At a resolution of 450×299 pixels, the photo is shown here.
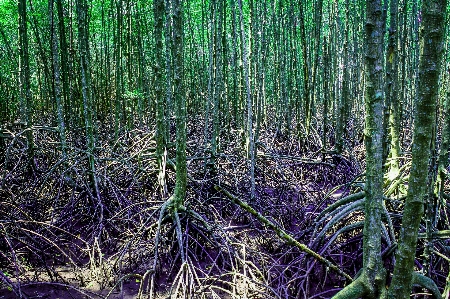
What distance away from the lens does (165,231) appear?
3.72 m

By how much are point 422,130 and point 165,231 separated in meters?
2.79

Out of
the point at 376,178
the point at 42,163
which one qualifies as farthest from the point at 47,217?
the point at 376,178

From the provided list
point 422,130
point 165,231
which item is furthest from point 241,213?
point 422,130

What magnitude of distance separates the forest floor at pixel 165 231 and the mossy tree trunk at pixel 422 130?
1.09 metres

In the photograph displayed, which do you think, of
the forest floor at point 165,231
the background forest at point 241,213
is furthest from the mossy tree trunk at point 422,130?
the forest floor at point 165,231

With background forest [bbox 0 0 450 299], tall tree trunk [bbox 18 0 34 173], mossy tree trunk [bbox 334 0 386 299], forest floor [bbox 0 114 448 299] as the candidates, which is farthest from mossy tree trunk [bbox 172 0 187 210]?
tall tree trunk [bbox 18 0 34 173]

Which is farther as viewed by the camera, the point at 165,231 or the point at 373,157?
the point at 165,231

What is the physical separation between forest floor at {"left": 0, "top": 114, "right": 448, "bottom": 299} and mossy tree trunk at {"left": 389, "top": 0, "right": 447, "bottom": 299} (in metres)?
1.09

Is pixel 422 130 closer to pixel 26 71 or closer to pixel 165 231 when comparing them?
pixel 165 231

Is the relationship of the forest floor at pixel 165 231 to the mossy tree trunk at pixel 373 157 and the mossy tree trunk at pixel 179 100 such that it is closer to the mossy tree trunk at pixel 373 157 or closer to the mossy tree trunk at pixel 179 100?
the mossy tree trunk at pixel 179 100

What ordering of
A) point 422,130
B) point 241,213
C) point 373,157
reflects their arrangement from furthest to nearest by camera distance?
point 241,213, point 373,157, point 422,130

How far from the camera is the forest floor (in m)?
3.05

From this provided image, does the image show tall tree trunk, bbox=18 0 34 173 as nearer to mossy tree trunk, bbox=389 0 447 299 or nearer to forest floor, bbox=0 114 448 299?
forest floor, bbox=0 114 448 299

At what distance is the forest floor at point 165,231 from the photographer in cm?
305
